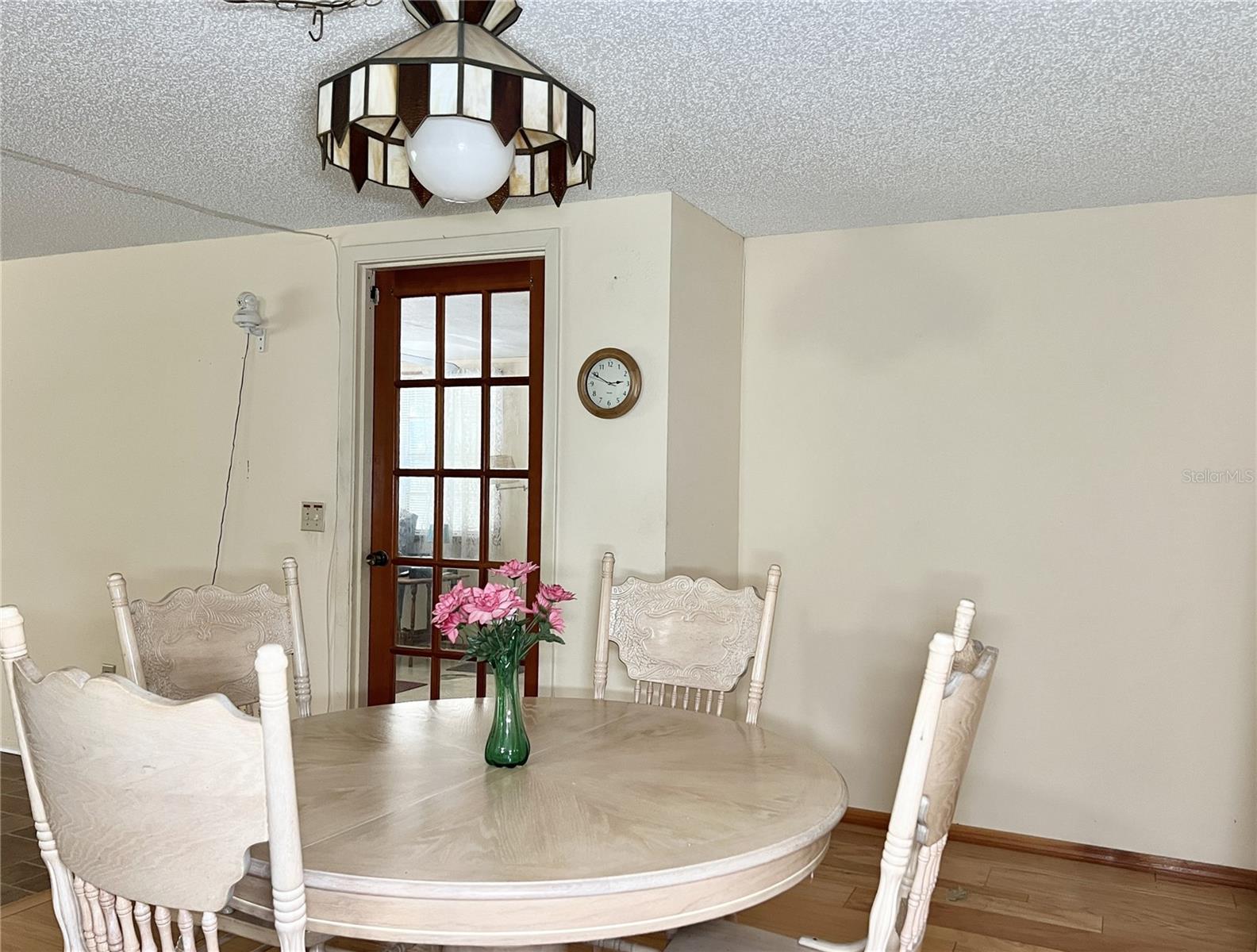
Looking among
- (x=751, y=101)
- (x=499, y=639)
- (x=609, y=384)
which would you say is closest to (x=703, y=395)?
(x=609, y=384)

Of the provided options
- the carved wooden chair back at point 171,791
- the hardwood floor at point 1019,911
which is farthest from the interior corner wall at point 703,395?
the carved wooden chair back at point 171,791

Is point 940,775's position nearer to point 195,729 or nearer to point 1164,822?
point 195,729

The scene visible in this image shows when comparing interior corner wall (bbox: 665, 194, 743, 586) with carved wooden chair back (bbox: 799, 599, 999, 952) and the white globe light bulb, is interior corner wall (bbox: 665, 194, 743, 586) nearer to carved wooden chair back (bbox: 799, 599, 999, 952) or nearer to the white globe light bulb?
the white globe light bulb

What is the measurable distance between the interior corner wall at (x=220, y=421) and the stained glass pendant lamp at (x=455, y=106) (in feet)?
5.71

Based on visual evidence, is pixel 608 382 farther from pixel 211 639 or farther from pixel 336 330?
pixel 211 639

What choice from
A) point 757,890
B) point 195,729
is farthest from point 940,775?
point 195,729

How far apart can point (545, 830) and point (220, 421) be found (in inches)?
131

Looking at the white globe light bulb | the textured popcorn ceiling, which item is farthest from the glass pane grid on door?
the white globe light bulb

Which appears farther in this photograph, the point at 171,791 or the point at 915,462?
the point at 915,462

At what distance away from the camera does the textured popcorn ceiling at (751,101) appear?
2.25 metres

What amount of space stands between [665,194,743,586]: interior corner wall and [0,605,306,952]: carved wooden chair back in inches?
95.3

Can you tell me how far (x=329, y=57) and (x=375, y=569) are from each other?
2.20 m

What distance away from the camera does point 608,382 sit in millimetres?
3684

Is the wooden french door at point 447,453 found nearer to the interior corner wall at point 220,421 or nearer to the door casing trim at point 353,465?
the door casing trim at point 353,465
